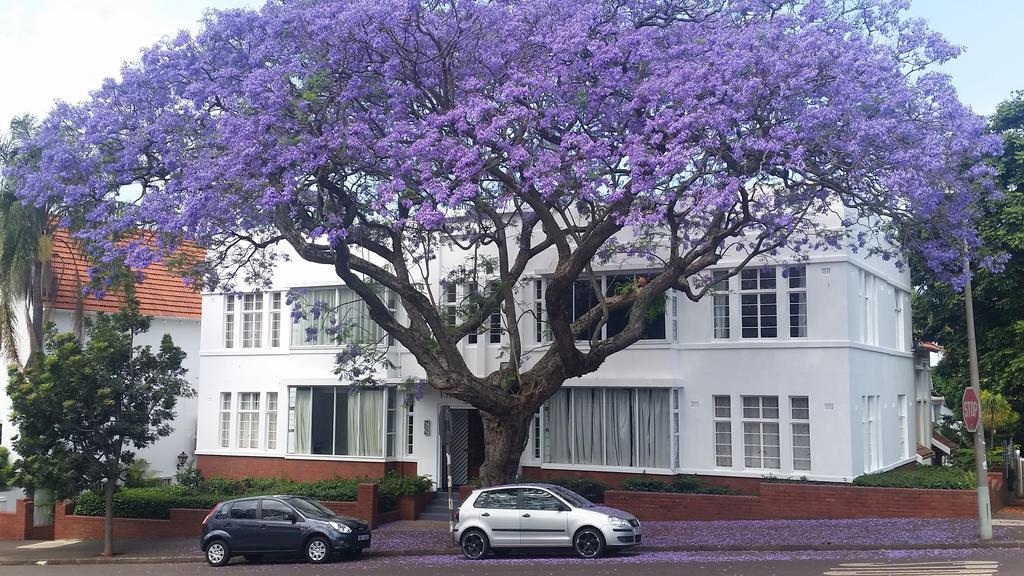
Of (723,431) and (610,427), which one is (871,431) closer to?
(723,431)

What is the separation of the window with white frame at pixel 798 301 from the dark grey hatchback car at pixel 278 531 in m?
10.7

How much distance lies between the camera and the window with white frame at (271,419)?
28.0 metres

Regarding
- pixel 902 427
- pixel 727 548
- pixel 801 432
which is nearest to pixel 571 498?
pixel 727 548

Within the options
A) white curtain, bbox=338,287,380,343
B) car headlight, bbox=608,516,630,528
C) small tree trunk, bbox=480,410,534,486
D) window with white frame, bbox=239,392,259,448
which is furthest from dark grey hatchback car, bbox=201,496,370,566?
window with white frame, bbox=239,392,259,448

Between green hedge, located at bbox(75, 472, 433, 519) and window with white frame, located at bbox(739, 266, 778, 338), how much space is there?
29.5ft

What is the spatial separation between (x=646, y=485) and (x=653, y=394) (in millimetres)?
2326

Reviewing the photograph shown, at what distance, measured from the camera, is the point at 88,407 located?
854 inches

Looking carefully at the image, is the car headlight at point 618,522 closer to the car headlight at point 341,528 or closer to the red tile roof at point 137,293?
the car headlight at point 341,528

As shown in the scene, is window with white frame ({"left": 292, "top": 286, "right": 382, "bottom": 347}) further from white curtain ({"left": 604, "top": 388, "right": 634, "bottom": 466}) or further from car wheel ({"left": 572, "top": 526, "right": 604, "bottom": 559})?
car wheel ({"left": 572, "top": 526, "right": 604, "bottom": 559})

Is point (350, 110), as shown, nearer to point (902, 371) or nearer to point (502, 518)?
point (502, 518)

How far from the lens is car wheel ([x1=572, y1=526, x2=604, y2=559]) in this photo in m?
17.9

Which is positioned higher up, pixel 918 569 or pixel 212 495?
pixel 212 495

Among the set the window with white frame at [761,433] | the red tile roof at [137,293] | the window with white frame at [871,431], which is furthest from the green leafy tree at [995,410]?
the red tile roof at [137,293]

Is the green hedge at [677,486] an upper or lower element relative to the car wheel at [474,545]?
upper
